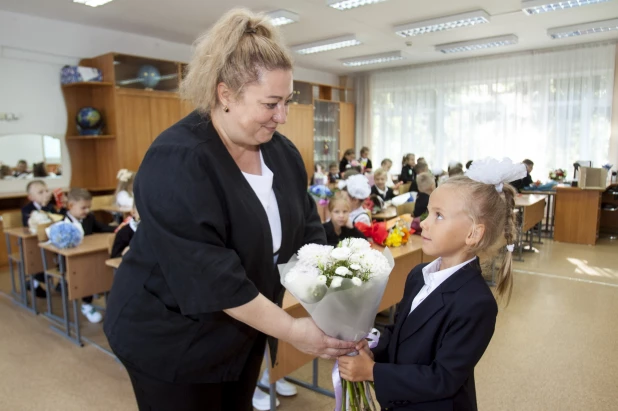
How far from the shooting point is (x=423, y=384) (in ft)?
3.83

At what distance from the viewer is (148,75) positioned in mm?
6641

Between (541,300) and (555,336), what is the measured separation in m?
0.85

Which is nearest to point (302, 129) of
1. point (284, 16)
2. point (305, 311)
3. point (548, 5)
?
point (284, 16)

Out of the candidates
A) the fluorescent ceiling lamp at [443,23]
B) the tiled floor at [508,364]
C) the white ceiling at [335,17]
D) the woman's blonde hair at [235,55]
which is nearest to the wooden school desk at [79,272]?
the tiled floor at [508,364]

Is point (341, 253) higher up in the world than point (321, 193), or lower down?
higher up

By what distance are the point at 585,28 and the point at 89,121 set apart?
7041 mm

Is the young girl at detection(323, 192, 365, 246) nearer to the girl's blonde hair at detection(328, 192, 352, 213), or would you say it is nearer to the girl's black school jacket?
the girl's blonde hair at detection(328, 192, 352, 213)

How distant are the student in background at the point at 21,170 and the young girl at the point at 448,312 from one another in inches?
245

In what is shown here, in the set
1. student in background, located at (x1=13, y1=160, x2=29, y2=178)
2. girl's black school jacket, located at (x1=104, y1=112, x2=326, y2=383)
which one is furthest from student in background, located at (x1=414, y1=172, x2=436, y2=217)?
student in background, located at (x1=13, y1=160, x2=29, y2=178)

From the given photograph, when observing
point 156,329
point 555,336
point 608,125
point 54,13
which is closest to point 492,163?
point 156,329

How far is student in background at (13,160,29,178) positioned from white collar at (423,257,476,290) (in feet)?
20.5

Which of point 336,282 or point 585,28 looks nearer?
point 336,282

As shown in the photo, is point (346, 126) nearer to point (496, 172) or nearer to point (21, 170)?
point (21, 170)

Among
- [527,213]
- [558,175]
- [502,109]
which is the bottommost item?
[527,213]
